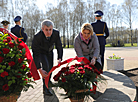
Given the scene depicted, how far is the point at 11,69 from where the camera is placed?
204 cm

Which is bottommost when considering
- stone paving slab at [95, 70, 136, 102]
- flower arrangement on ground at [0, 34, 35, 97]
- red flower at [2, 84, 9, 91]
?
stone paving slab at [95, 70, 136, 102]

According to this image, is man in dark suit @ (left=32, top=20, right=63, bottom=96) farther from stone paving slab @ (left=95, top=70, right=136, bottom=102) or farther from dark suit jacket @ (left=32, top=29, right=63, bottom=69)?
stone paving slab @ (left=95, top=70, right=136, bottom=102)

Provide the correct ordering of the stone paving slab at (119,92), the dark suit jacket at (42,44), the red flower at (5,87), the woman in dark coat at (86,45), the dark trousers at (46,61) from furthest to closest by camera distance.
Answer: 1. the dark trousers at (46,61)
2. the dark suit jacket at (42,44)
3. the stone paving slab at (119,92)
4. the woman in dark coat at (86,45)
5. the red flower at (5,87)

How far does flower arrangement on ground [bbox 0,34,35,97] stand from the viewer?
1979 mm

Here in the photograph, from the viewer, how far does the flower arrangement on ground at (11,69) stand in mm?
1979

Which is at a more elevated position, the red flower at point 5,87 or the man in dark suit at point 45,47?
the man in dark suit at point 45,47

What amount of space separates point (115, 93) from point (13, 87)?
2429 millimetres

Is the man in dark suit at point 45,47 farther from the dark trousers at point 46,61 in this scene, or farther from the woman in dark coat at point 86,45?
the woman in dark coat at point 86,45

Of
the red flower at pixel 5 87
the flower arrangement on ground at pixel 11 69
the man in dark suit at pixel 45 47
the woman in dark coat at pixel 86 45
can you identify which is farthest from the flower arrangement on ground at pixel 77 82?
the man in dark suit at pixel 45 47

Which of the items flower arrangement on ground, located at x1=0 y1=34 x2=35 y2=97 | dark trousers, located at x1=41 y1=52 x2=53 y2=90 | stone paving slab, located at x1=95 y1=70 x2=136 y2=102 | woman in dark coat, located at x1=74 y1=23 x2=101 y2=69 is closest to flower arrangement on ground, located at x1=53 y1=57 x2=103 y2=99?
flower arrangement on ground, located at x1=0 y1=34 x2=35 y2=97

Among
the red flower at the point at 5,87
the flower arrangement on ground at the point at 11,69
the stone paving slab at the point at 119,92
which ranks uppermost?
the flower arrangement on ground at the point at 11,69

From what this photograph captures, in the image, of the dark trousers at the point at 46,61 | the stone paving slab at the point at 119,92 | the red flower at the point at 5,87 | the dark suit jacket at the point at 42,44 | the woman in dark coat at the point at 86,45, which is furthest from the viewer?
the dark trousers at the point at 46,61

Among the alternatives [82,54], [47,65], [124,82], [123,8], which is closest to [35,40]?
[47,65]

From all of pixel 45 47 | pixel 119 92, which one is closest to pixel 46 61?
pixel 45 47
